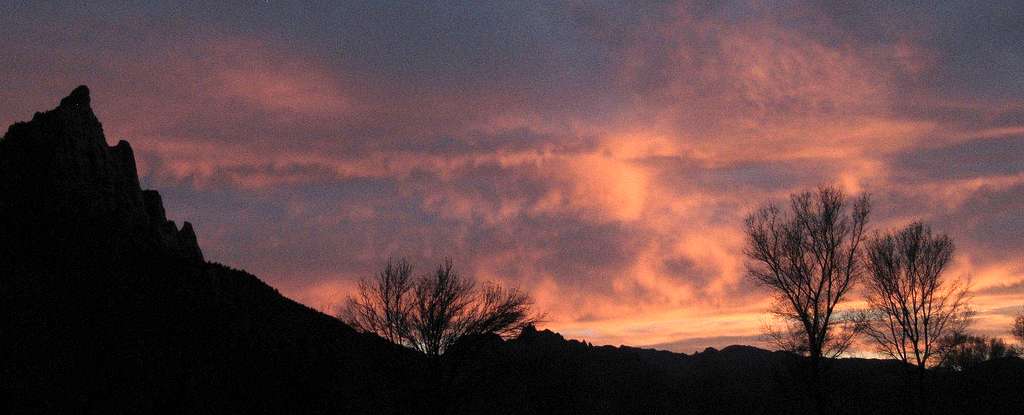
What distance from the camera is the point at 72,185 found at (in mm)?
43719

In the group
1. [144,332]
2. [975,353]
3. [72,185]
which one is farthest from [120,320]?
[975,353]

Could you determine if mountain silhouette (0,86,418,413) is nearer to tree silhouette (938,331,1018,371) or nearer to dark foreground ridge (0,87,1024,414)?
dark foreground ridge (0,87,1024,414)

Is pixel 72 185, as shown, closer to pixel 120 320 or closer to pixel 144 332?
pixel 120 320

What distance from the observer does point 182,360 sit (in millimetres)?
31688

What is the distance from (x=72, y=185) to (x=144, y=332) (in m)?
18.3

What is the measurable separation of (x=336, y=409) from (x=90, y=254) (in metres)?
17.2

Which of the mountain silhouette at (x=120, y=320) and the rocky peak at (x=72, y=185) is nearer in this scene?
the mountain silhouette at (x=120, y=320)

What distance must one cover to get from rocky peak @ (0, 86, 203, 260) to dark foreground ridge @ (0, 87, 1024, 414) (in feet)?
0.37

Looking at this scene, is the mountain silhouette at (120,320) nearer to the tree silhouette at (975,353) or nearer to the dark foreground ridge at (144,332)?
the dark foreground ridge at (144,332)

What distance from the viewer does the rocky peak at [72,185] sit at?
3847 cm

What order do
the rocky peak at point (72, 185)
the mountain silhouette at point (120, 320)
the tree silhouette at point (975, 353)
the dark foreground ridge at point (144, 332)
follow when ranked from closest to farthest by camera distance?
1. the mountain silhouette at point (120, 320)
2. the dark foreground ridge at point (144, 332)
3. the rocky peak at point (72, 185)
4. the tree silhouette at point (975, 353)

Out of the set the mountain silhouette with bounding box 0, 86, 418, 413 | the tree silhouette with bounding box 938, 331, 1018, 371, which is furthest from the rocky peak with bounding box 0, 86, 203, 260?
the tree silhouette with bounding box 938, 331, 1018, 371

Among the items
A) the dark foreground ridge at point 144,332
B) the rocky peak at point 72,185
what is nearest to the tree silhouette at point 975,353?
the dark foreground ridge at point 144,332

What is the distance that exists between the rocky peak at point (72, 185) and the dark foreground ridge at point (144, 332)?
0.11 m
